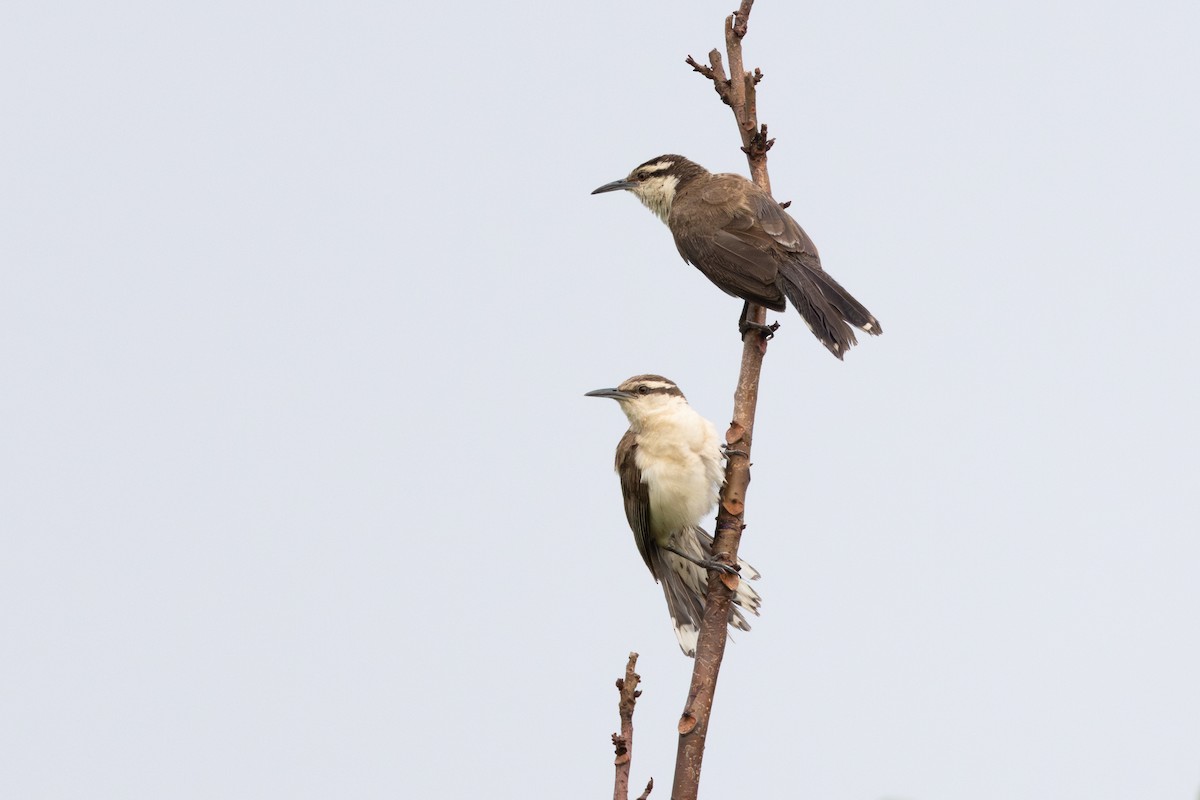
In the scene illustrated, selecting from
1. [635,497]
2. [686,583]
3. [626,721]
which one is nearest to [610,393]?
[635,497]

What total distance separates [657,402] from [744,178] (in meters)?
1.91

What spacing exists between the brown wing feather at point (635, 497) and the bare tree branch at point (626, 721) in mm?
2402

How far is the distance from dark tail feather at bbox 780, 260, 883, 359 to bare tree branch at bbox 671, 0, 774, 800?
0.72ft

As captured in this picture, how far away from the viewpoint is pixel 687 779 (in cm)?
381

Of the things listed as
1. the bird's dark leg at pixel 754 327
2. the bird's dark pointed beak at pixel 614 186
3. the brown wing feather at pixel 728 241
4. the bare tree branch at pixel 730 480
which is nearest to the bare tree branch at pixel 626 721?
the bare tree branch at pixel 730 480

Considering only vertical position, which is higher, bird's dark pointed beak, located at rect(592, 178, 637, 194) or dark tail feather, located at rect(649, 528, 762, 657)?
bird's dark pointed beak, located at rect(592, 178, 637, 194)

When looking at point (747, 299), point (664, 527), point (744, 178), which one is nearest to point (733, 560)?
point (664, 527)

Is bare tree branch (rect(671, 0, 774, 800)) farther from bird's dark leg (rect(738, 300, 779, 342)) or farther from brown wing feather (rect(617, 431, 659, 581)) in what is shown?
brown wing feather (rect(617, 431, 659, 581))

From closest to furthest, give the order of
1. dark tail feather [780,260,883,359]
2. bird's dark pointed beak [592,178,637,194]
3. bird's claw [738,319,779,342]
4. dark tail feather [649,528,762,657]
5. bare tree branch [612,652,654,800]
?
bare tree branch [612,652,654,800] → bird's claw [738,319,779,342] → dark tail feather [780,260,883,359] → dark tail feather [649,528,762,657] → bird's dark pointed beak [592,178,637,194]

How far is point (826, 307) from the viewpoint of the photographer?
5.85 metres

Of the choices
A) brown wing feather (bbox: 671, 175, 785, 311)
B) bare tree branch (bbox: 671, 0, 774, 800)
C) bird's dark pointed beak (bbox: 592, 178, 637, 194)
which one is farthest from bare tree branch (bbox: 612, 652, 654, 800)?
bird's dark pointed beak (bbox: 592, 178, 637, 194)

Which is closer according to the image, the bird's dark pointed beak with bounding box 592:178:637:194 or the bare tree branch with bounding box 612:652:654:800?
the bare tree branch with bounding box 612:652:654:800

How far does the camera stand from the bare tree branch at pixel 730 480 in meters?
3.90

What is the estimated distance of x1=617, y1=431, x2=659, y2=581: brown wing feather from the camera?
5.98 meters
